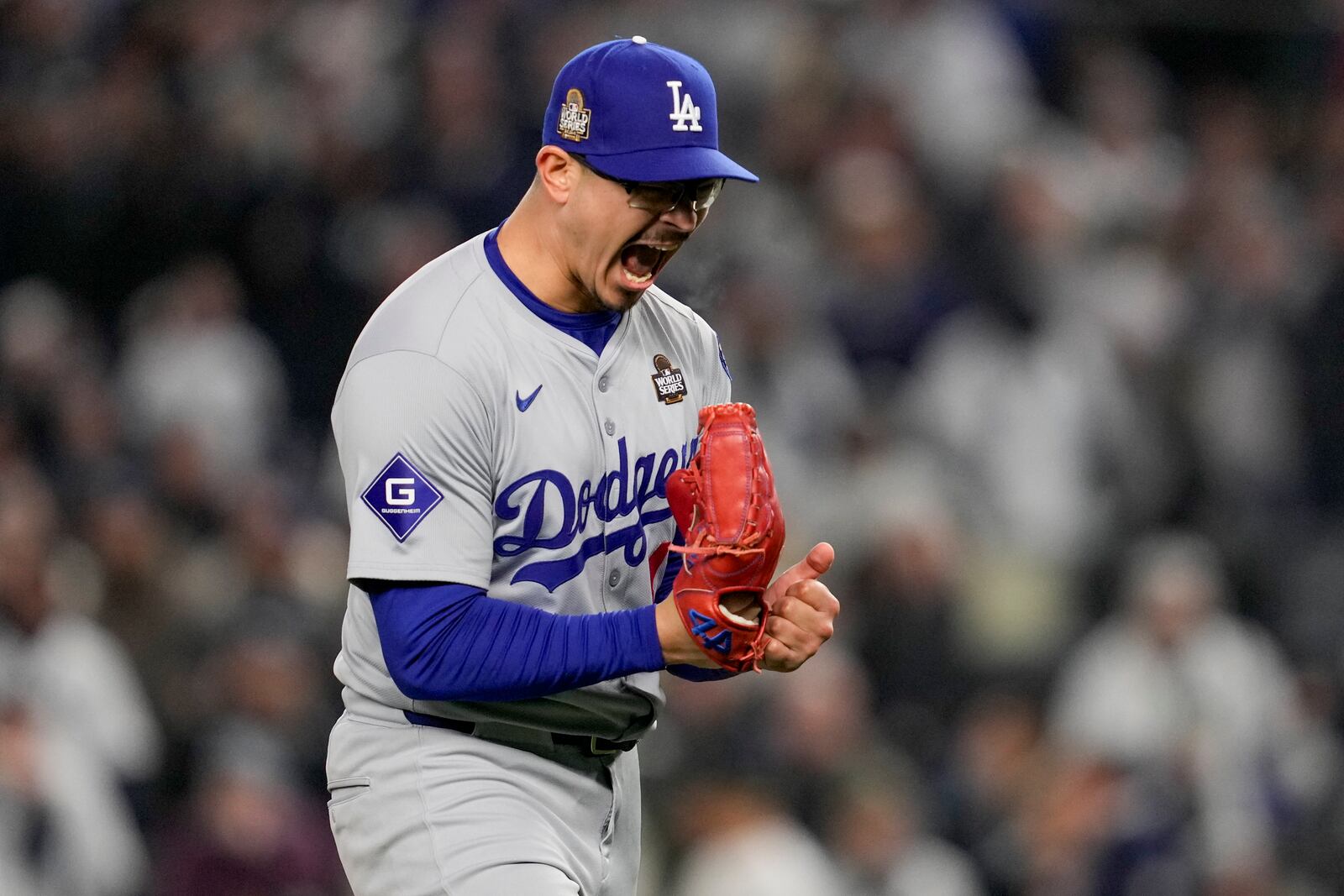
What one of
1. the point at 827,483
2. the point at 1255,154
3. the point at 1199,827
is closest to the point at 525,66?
the point at 827,483

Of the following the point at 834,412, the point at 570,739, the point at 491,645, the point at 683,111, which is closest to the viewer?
the point at 491,645

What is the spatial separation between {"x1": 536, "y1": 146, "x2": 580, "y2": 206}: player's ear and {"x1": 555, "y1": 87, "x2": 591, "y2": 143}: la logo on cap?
4 centimetres

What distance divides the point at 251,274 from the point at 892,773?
12.8 feet

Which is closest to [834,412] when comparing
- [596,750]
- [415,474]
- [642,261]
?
[596,750]

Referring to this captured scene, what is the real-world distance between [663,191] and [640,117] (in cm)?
13

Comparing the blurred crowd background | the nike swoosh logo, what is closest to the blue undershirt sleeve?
the nike swoosh logo

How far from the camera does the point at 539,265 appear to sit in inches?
134

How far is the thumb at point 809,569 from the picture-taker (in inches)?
128

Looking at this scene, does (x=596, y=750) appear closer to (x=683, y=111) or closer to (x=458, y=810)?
(x=458, y=810)

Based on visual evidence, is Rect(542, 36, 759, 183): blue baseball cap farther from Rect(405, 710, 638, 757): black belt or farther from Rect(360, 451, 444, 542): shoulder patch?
Rect(405, 710, 638, 757): black belt

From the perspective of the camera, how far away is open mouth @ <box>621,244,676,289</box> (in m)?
3.31

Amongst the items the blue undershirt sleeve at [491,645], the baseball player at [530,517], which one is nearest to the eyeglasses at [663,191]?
the baseball player at [530,517]

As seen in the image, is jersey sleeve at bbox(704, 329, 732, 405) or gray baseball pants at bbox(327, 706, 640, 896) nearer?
gray baseball pants at bbox(327, 706, 640, 896)

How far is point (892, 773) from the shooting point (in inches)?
300
